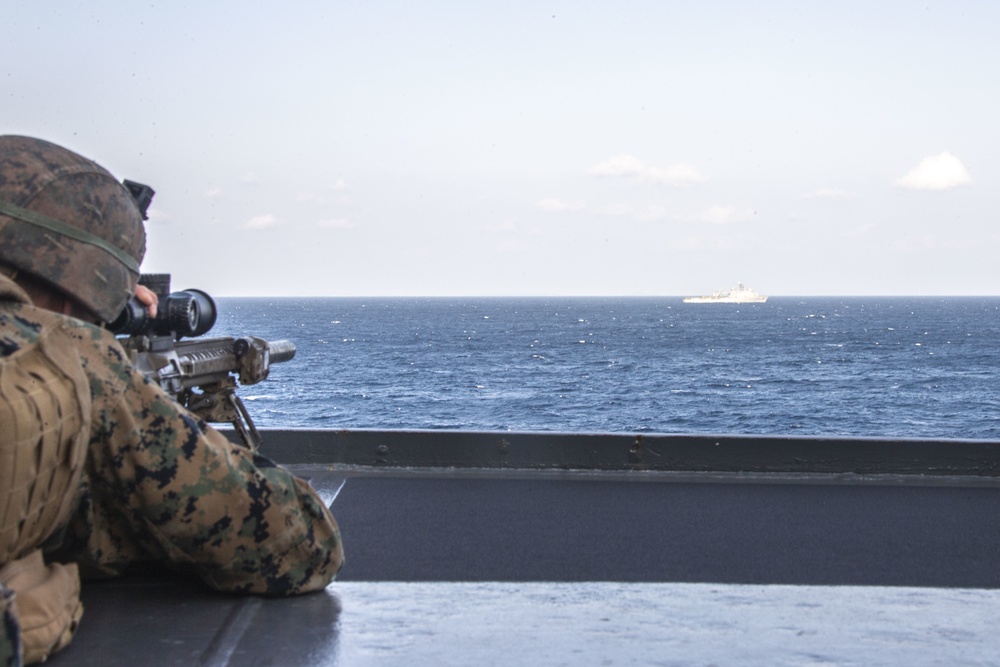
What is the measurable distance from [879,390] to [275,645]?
51738 mm

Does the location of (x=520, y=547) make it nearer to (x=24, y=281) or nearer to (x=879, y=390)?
(x=24, y=281)

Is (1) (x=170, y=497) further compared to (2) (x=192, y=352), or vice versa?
(2) (x=192, y=352)

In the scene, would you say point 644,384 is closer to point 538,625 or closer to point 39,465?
point 538,625

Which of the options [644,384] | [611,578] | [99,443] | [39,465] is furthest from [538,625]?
[644,384]

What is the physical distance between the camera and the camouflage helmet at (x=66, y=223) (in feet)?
7.89

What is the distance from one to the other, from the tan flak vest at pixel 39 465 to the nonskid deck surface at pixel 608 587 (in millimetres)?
151

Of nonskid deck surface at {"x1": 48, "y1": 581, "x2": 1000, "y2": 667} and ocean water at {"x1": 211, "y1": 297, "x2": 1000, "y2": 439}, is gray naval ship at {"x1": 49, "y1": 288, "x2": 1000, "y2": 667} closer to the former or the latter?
nonskid deck surface at {"x1": 48, "y1": 581, "x2": 1000, "y2": 667}

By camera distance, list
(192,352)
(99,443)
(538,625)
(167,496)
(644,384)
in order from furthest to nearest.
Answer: (644,384)
(192,352)
(538,625)
(167,496)
(99,443)

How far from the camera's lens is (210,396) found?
4.01 meters

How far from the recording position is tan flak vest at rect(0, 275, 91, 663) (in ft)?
6.80

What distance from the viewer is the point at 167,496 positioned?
2.53 metres

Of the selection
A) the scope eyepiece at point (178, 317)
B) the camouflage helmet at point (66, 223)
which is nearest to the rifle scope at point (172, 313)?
the scope eyepiece at point (178, 317)

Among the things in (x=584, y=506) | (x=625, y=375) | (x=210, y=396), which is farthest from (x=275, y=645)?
(x=625, y=375)

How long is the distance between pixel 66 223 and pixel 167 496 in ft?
2.21
